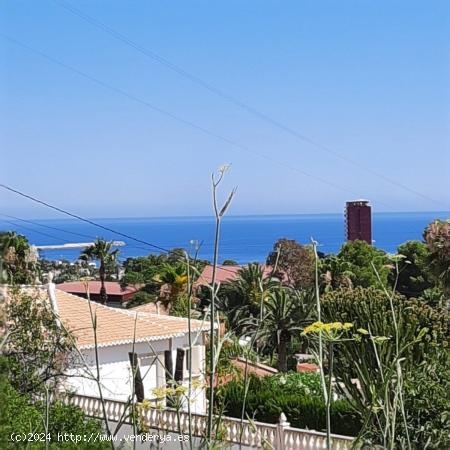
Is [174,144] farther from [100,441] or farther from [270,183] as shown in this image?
[100,441]

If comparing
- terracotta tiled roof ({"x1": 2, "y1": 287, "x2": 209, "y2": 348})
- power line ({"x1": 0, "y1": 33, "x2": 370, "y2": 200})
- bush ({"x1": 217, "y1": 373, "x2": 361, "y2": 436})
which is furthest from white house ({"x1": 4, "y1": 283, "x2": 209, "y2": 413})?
power line ({"x1": 0, "y1": 33, "x2": 370, "y2": 200})

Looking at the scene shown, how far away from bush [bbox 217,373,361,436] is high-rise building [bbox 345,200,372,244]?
6.87ft

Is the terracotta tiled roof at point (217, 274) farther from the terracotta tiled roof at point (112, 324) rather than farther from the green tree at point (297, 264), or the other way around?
the green tree at point (297, 264)

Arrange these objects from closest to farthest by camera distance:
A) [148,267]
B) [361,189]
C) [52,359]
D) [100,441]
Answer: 1. [361,189]
2. [100,441]
3. [52,359]
4. [148,267]

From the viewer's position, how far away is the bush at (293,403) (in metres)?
4.86

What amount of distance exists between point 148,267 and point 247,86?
418 inches

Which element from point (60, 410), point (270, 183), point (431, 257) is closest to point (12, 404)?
point (60, 410)

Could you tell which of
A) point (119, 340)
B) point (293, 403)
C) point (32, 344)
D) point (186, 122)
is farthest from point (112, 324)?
point (186, 122)

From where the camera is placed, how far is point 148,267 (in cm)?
1177

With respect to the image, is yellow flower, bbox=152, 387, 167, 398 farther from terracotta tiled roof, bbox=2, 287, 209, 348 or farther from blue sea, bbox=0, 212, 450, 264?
terracotta tiled roof, bbox=2, 287, 209, 348

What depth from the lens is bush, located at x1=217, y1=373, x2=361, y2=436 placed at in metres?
4.86

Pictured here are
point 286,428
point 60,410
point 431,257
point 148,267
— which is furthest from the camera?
point 148,267

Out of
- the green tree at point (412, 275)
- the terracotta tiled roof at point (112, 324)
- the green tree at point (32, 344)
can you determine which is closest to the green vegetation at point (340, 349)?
the green tree at point (32, 344)

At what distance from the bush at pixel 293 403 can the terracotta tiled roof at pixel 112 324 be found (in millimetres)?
715
